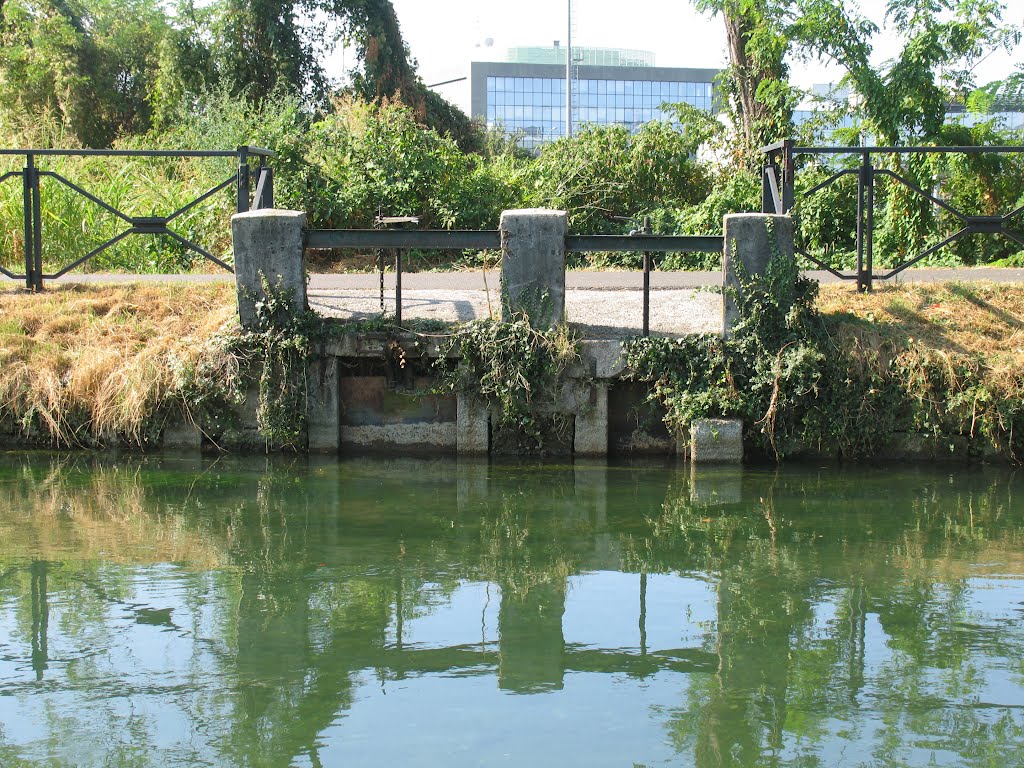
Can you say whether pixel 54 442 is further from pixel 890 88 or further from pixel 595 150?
pixel 890 88

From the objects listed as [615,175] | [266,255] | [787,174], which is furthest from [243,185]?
[615,175]

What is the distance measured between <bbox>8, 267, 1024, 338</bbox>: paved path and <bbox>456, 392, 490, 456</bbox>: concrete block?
776 mm

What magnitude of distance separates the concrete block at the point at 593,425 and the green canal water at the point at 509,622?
34.6 inches

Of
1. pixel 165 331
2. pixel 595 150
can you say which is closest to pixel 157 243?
pixel 165 331

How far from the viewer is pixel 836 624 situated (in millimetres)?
5117

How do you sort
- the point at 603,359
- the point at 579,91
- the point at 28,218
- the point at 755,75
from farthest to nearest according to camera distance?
the point at 579,91
the point at 755,75
the point at 28,218
the point at 603,359

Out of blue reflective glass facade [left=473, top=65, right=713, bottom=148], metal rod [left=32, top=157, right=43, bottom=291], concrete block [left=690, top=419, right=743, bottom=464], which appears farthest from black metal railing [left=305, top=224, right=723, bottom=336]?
blue reflective glass facade [left=473, top=65, right=713, bottom=148]

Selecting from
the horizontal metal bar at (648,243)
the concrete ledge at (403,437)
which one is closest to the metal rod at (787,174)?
the horizontal metal bar at (648,243)

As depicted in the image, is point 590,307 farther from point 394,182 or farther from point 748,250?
point 394,182

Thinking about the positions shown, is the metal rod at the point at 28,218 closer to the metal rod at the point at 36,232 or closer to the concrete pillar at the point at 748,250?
the metal rod at the point at 36,232

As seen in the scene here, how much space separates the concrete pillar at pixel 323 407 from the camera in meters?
8.91

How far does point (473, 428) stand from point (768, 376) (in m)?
2.25

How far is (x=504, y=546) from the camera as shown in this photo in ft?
21.1

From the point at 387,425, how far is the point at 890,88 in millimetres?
8589
